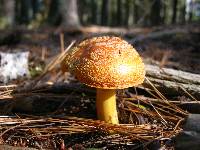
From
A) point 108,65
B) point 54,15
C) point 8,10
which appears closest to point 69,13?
point 54,15

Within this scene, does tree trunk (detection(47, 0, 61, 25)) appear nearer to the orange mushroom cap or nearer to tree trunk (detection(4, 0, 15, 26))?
tree trunk (detection(4, 0, 15, 26))

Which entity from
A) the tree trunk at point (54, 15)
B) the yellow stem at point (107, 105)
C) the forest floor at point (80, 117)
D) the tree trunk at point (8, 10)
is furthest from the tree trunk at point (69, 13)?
the yellow stem at point (107, 105)

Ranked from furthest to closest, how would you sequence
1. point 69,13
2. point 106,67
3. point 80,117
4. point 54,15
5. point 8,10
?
1. point 8,10
2. point 54,15
3. point 69,13
4. point 80,117
5. point 106,67

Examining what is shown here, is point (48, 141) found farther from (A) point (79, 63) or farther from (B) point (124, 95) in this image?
(B) point (124, 95)

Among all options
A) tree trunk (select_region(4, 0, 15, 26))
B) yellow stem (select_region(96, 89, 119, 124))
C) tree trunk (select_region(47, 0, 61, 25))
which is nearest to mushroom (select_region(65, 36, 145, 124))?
yellow stem (select_region(96, 89, 119, 124))

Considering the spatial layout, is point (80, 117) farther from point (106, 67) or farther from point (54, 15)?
point (54, 15)

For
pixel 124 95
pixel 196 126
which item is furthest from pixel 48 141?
pixel 196 126
